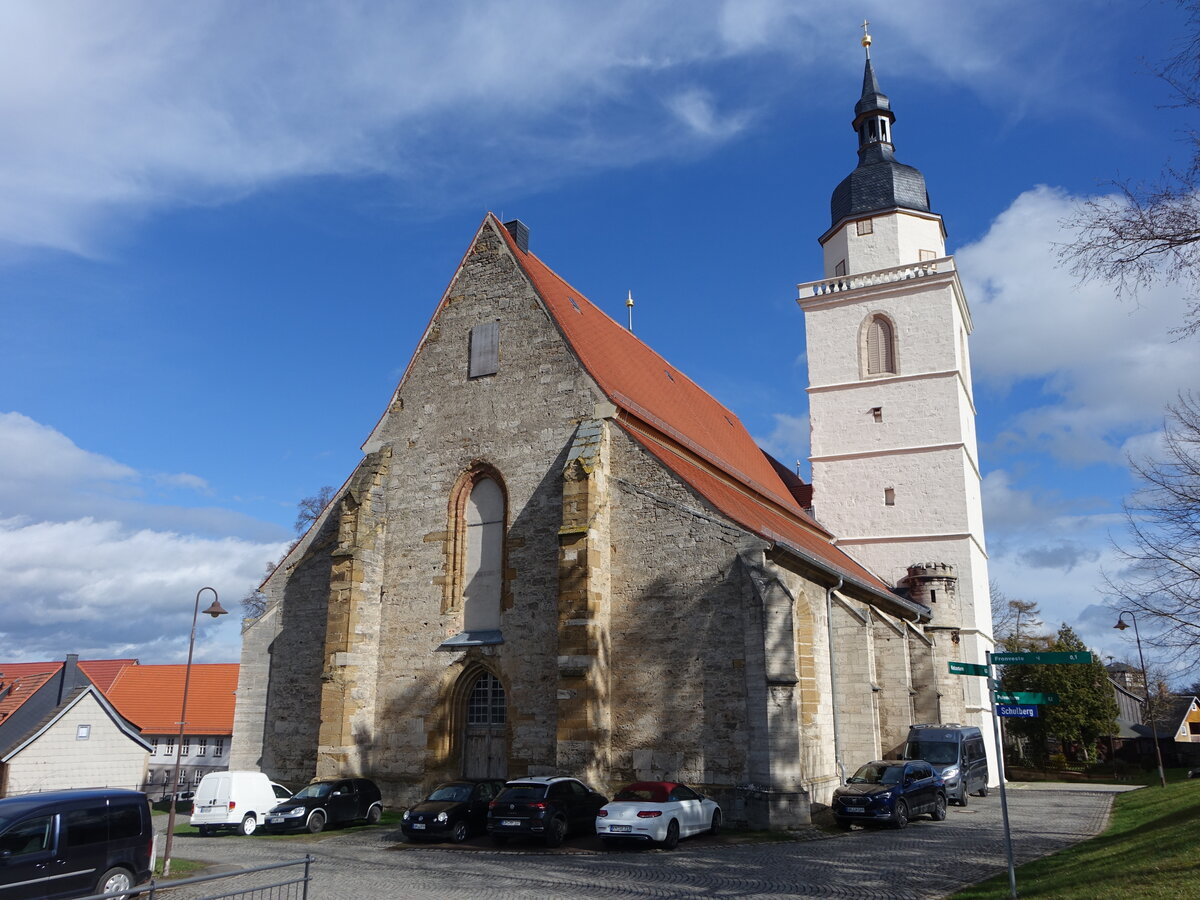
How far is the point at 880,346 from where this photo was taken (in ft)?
113

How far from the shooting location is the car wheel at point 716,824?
54.6 ft

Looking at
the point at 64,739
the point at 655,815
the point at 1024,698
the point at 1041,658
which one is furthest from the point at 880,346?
the point at 64,739

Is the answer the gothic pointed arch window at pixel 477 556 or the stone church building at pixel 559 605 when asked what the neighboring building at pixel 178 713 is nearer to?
the stone church building at pixel 559 605

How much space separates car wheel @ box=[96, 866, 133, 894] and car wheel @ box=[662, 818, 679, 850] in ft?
25.7

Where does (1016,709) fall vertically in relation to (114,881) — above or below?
above

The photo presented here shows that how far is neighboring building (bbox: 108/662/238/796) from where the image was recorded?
38.6m

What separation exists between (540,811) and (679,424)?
11.9m

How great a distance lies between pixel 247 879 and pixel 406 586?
9926mm

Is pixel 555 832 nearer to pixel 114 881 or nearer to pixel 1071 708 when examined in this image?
pixel 114 881

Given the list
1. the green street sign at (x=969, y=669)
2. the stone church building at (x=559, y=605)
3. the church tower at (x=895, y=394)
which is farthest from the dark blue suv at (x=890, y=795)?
the church tower at (x=895, y=394)

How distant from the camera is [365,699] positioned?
21.5m

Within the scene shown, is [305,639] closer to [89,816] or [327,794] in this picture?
[327,794]

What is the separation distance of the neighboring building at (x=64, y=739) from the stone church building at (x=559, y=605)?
11.1 m

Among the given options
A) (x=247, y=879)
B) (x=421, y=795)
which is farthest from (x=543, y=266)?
(x=247, y=879)
